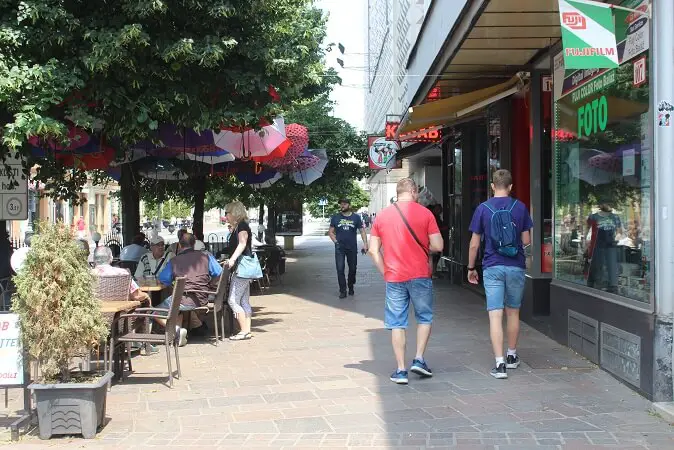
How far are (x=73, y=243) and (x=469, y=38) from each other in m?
4.93

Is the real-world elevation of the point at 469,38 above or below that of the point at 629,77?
above

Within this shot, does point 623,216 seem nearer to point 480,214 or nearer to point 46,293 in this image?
point 480,214

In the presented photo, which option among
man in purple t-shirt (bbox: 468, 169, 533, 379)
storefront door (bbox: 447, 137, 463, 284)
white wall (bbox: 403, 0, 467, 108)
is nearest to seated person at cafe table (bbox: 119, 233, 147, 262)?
white wall (bbox: 403, 0, 467, 108)

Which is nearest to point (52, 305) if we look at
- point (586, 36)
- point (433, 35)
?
point (586, 36)

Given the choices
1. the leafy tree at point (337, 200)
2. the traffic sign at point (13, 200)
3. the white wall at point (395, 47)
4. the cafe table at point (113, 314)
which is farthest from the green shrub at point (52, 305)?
the white wall at point (395, 47)

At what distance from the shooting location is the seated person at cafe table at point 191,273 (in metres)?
7.91

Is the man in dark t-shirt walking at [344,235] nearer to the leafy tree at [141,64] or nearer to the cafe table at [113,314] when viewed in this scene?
the leafy tree at [141,64]

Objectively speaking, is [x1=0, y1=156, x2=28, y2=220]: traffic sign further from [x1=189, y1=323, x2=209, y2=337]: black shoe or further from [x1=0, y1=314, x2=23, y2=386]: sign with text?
[x1=0, y1=314, x2=23, y2=386]: sign with text

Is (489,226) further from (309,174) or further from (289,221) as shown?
(289,221)

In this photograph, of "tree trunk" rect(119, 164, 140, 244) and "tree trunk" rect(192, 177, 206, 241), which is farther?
"tree trunk" rect(192, 177, 206, 241)

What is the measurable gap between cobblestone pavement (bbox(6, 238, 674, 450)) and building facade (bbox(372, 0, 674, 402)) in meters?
0.45

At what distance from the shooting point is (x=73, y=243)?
4.88 m

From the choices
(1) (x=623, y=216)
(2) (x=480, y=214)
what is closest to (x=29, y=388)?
(2) (x=480, y=214)

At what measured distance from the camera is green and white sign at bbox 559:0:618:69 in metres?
5.18
